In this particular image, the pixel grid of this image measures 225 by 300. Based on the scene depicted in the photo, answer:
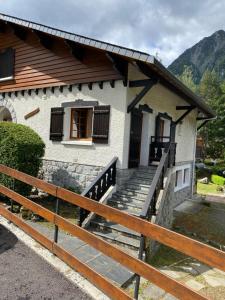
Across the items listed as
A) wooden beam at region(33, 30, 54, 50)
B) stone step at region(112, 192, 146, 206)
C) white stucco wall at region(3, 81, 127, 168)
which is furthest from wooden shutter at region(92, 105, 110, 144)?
wooden beam at region(33, 30, 54, 50)

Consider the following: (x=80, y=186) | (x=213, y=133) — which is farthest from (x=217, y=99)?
(x=80, y=186)

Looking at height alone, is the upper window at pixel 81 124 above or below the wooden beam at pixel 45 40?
below

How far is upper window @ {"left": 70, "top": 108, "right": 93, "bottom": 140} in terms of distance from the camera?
9766mm

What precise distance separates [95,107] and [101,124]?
2.05ft

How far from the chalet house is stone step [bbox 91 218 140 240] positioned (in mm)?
688

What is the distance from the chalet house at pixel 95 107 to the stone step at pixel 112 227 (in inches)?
27.1

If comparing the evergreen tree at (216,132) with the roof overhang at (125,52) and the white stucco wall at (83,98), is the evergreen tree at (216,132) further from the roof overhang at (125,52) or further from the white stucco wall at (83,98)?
the white stucco wall at (83,98)

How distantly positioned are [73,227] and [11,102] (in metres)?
9.00

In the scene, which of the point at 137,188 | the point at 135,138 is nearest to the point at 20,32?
the point at 135,138

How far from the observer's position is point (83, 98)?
29.9ft

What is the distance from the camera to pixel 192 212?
12070 mm

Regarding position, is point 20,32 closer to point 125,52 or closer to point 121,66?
point 121,66

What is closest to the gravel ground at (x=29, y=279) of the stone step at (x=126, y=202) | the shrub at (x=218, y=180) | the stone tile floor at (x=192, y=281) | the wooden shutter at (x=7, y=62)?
the stone tile floor at (x=192, y=281)

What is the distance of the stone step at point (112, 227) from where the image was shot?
20.0ft
